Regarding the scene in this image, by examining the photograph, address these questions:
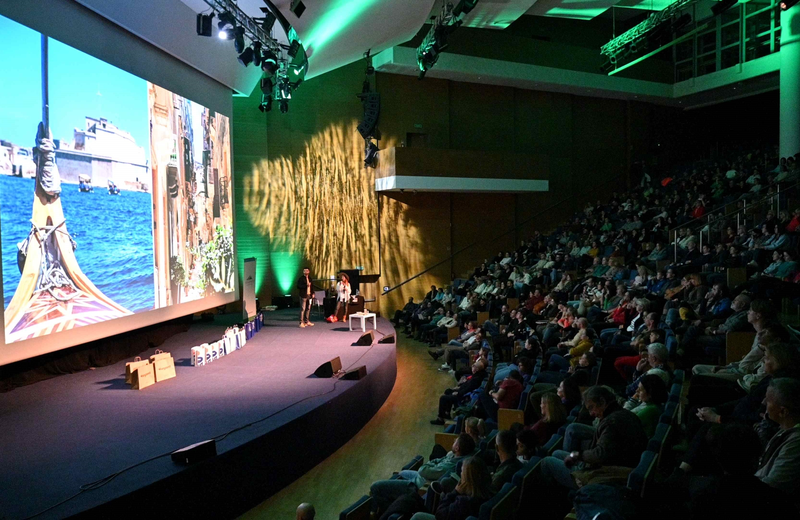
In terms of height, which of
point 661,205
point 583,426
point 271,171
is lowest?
point 583,426

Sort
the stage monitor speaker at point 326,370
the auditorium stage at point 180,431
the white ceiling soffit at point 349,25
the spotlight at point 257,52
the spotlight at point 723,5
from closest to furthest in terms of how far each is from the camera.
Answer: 1. the auditorium stage at point 180,431
2. the stage monitor speaker at point 326,370
3. the spotlight at point 257,52
4. the white ceiling soffit at point 349,25
5. the spotlight at point 723,5

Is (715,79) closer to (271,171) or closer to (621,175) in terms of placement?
(621,175)

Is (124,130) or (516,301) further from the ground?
(124,130)

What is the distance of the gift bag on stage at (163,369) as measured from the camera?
725 centimetres

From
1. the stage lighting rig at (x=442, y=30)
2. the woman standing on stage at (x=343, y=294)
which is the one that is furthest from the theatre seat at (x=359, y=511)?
the woman standing on stage at (x=343, y=294)

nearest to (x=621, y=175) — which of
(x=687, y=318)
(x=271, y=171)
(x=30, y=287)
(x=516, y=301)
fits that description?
(x=516, y=301)

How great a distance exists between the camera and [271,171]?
14.5m

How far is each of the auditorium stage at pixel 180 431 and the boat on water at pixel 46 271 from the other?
88 cm

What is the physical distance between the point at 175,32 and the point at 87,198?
3227 millimetres

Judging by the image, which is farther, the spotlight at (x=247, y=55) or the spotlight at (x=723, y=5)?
the spotlight at (x=723, y=5)

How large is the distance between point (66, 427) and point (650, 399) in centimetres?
505

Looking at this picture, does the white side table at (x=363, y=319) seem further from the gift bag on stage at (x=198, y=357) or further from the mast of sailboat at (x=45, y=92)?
the mast of sailboat at (x=45, y=92)

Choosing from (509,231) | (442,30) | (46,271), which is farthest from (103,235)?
(509,231)

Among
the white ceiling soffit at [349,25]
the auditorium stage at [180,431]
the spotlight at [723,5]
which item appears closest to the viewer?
the auditorium stage at [180,431]
